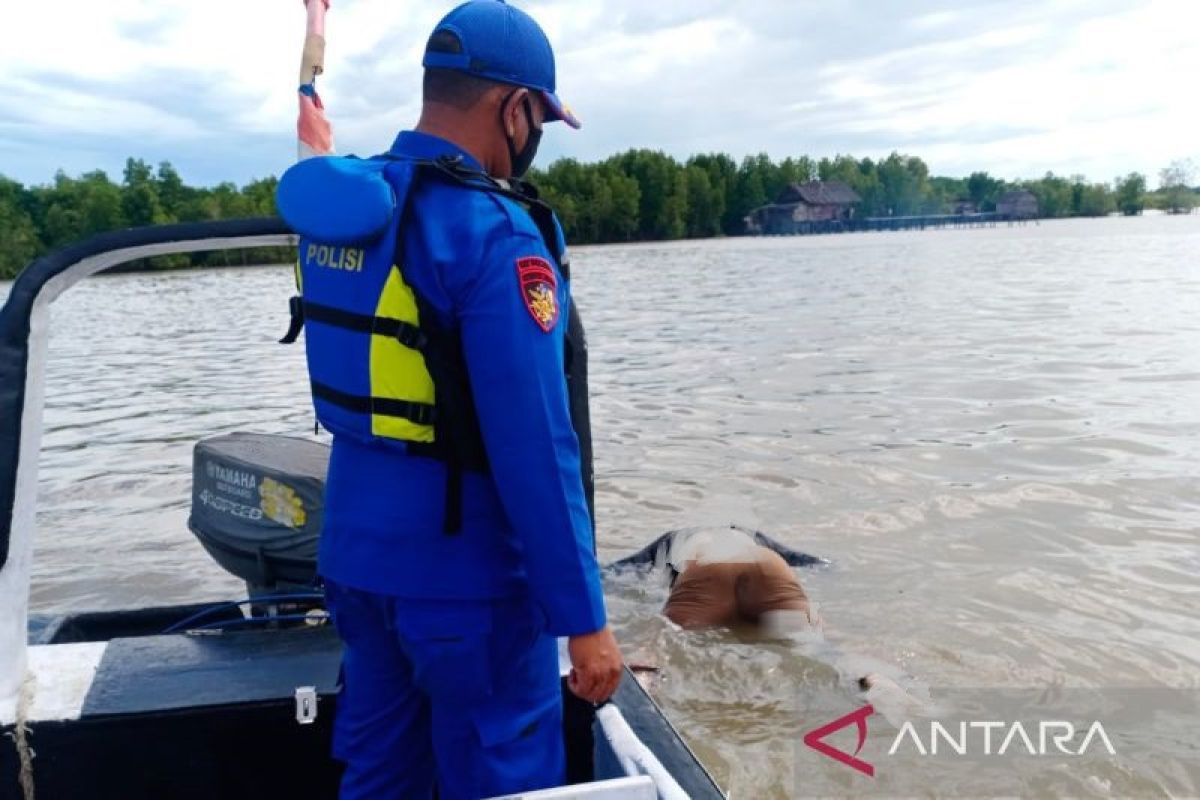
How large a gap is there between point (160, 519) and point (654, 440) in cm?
484

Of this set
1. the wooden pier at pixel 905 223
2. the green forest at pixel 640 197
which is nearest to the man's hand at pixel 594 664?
the green forest at pixel 640 197

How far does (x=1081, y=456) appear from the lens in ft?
30.5

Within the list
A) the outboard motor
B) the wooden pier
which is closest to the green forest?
the wooden pier

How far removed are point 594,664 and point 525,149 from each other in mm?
1054

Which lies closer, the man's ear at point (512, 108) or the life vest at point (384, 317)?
the life vest at point (384, 317)

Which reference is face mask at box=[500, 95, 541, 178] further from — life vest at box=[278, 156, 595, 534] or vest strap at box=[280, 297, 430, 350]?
vest strap at box=[280, 297, 430, 350]

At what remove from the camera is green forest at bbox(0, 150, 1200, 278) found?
7631cm

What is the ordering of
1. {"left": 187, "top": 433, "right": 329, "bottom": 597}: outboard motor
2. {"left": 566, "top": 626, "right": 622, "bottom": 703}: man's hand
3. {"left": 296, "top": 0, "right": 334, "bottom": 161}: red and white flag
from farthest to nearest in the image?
{"left": 187, "top": 433, "right": 329, "bottom": 597}: outboard motor < {"left": 296, "top": 0, "right": 334, "bottom": 161}: red and white flag < {"left": 566, "top": 626, "right": 622, "bottom": 703}: man's hand

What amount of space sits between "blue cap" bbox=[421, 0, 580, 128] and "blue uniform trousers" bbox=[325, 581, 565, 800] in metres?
1.02

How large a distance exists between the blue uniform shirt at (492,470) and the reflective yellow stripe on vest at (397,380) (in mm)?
57

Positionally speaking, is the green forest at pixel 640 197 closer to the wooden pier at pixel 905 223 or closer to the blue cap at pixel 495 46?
the wooden pier at pixel 905 223

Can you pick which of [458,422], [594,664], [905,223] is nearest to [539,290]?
[458,422]

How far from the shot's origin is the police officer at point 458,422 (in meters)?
1.88

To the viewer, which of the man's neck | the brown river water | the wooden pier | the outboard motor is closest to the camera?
the man's neck
